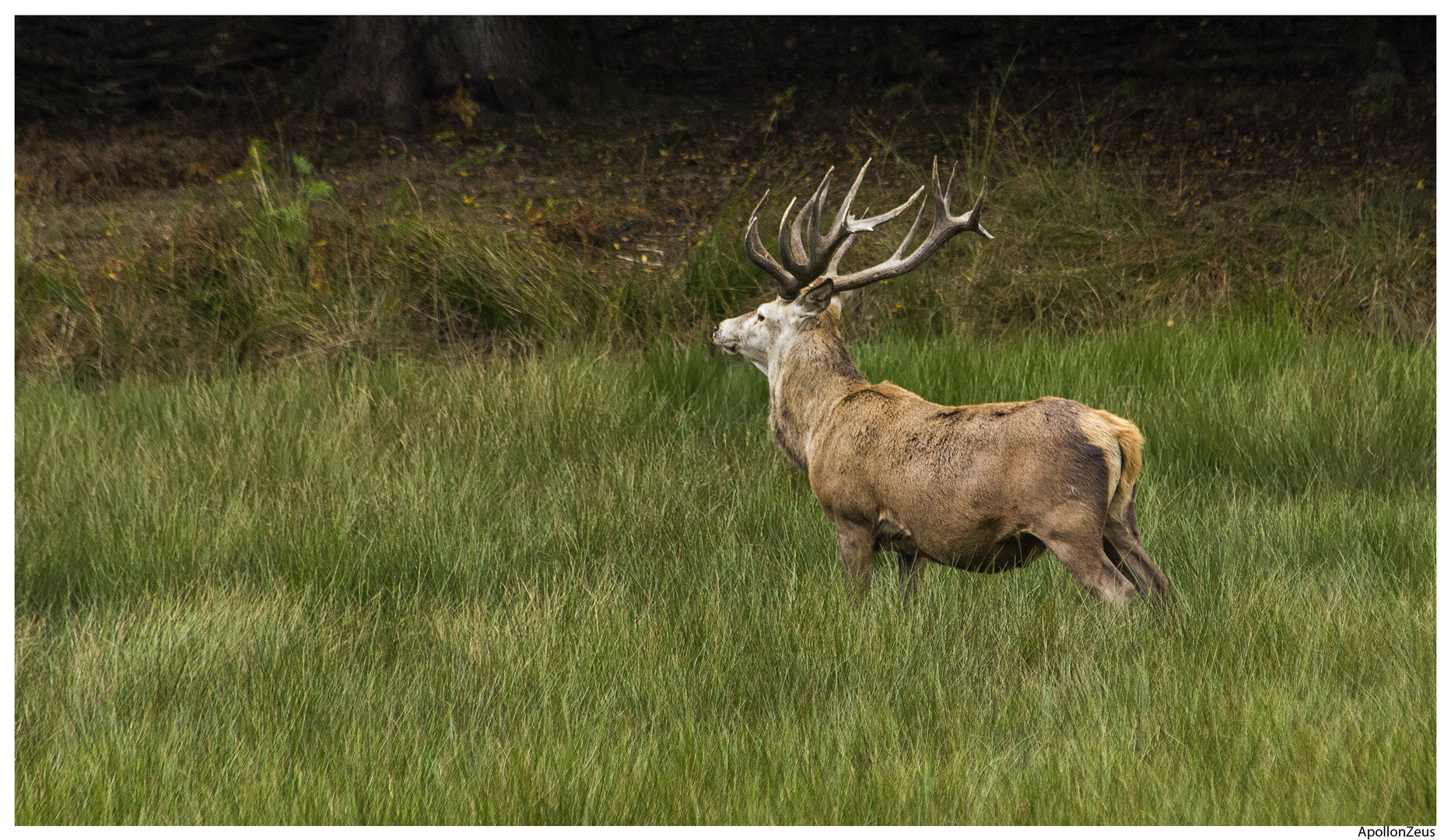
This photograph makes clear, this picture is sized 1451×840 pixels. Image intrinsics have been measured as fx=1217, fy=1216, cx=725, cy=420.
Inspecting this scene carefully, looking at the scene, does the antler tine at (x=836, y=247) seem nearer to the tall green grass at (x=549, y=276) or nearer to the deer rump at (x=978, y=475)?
the deer rump at (x=978, y=475)

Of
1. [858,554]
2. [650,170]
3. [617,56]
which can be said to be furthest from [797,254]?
[617,56]

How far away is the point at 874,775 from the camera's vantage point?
116 inches

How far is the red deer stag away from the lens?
3.62m

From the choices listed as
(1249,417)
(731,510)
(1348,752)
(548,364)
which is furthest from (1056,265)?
(1348,752)

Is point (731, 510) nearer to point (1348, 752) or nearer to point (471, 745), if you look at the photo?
point (471, 745)

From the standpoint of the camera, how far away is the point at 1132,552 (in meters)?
3.84

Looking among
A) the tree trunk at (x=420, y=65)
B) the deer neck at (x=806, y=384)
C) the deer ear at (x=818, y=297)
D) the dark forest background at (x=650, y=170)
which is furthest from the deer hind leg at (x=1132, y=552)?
the tree trunk at (x=420, y=65)

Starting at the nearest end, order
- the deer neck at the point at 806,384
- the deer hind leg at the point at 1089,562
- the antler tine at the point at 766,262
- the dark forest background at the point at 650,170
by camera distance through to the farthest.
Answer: the deer hind leg at the point at 1089,562, the deer neck at the point at 806,384, the antler tine at the point at 766,262, the dark forest background at the point at 650,170

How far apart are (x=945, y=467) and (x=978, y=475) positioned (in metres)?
0.12

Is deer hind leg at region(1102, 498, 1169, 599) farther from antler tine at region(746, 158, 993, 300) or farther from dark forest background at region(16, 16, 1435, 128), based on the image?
dark forest background at region(16, 16, 1435, 128)

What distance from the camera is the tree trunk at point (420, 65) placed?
1244 centimetres

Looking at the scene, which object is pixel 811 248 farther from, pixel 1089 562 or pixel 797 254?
pixel 1089 562

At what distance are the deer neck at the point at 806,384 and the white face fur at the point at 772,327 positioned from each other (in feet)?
0.17

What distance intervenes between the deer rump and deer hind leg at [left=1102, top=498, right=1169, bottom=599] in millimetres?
53
